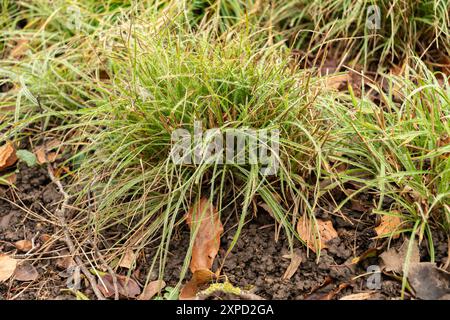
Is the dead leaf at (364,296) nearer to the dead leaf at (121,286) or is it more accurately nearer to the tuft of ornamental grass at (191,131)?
the tuft of ornamental grass at (191,131)

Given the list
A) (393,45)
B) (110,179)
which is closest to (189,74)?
(110,179)

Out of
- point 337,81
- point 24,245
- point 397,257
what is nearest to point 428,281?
point 397,257

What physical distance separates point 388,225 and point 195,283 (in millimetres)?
784

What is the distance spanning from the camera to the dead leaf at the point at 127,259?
2713mm

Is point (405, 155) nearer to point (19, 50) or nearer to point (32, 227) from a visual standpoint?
point (32, 227)

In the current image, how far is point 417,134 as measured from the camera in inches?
101

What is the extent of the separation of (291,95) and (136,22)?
99 centimetres

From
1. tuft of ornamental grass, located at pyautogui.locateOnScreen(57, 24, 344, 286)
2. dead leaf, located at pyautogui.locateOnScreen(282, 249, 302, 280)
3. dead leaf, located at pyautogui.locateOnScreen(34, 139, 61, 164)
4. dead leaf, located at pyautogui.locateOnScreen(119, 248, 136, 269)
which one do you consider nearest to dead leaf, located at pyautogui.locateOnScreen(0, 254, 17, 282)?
tuft of ornamental grass, located at pyautogui.locateOnScreen(57, 24, 344, 286)

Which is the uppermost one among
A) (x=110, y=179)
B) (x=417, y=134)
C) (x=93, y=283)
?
(x=417, y=134)

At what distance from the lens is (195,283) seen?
260 cm

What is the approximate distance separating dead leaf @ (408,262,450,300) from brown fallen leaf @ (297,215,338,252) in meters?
0.36

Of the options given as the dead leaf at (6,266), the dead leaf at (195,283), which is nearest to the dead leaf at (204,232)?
the dead leaf at (195,283)

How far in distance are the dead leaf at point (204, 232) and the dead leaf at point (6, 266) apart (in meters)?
0.75
